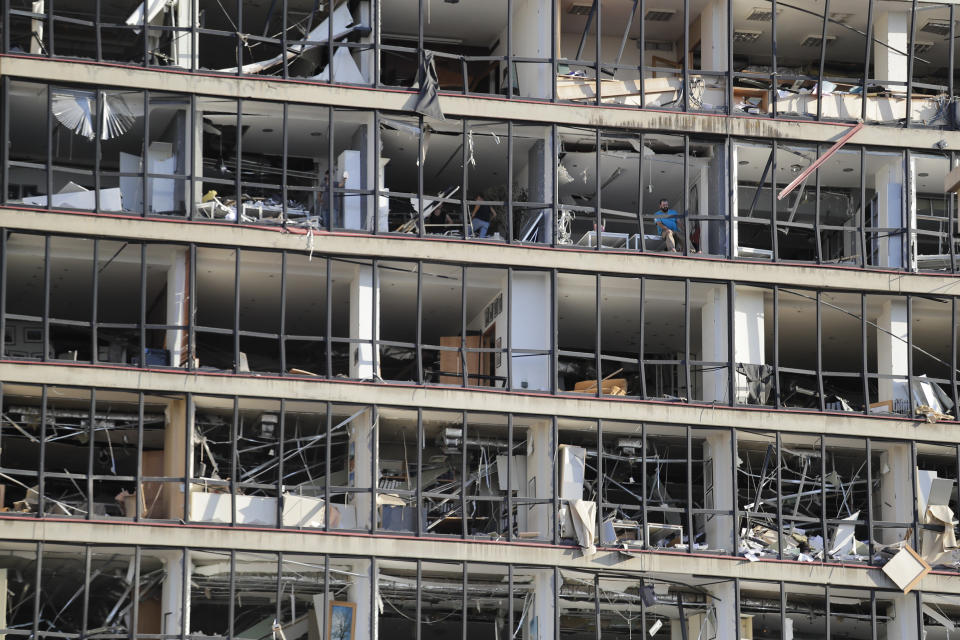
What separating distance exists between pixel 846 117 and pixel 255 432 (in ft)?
60.5

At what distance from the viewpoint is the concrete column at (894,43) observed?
53906 mm

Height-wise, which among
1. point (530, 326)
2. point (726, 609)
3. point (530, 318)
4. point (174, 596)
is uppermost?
point (530, 318)

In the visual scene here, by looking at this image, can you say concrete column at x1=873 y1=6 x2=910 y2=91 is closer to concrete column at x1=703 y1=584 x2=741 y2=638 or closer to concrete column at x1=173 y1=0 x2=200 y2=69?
concrete column at x1=703 y1=584 x2=741 y2=638

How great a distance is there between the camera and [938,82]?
2276 inches

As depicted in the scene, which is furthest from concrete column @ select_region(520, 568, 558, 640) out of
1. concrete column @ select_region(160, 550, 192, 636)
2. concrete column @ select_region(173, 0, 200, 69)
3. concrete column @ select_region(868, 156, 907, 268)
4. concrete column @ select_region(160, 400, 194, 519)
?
concrete column @ select_region(173, 0, 200, 69)

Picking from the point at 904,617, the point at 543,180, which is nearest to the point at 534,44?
the point at 543,180

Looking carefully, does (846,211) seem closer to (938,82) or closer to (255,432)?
(938,82)

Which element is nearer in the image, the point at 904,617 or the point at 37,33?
the point at 904,617

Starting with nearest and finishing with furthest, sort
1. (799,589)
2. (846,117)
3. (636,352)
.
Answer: (799,589) → (846,117) → (636,352)

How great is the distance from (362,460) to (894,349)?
1483 cm

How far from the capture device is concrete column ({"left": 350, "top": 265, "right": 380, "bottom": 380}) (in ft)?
161

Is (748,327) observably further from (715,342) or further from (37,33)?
(37,33)

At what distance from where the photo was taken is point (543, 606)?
47.4 metres

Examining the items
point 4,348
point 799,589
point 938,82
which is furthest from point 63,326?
point 938,82
